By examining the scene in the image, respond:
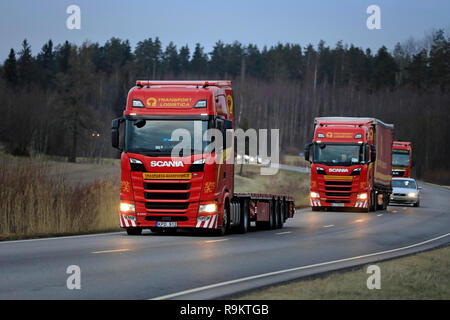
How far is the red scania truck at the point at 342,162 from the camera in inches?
1454

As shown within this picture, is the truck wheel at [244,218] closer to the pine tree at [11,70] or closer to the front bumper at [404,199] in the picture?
the front bumper at [404,199]

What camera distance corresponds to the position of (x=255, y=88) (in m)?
163

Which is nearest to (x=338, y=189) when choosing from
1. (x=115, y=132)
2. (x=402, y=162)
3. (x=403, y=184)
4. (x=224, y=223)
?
(x=403, y=184)

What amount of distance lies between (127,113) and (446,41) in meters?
141

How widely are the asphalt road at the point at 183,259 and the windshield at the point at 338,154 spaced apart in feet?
35.9

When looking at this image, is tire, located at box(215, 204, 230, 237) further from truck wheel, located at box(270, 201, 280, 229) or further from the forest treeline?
the forest treeline

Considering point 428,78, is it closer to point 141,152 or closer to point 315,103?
point 315,103

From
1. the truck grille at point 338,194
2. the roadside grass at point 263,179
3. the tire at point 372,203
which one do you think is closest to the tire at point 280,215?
the truck grille at point 338,194

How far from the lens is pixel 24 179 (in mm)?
22906

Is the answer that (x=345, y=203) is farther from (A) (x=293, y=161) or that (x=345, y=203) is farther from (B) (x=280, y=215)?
(A) (x=293, y=161)

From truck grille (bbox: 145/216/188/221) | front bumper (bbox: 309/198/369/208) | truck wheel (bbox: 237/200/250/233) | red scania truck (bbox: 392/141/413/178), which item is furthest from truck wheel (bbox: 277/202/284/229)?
red scania truck (bbox: 392/141/413/178)

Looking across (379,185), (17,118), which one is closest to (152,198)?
(379,185)

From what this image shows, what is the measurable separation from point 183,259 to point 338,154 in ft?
74.1
